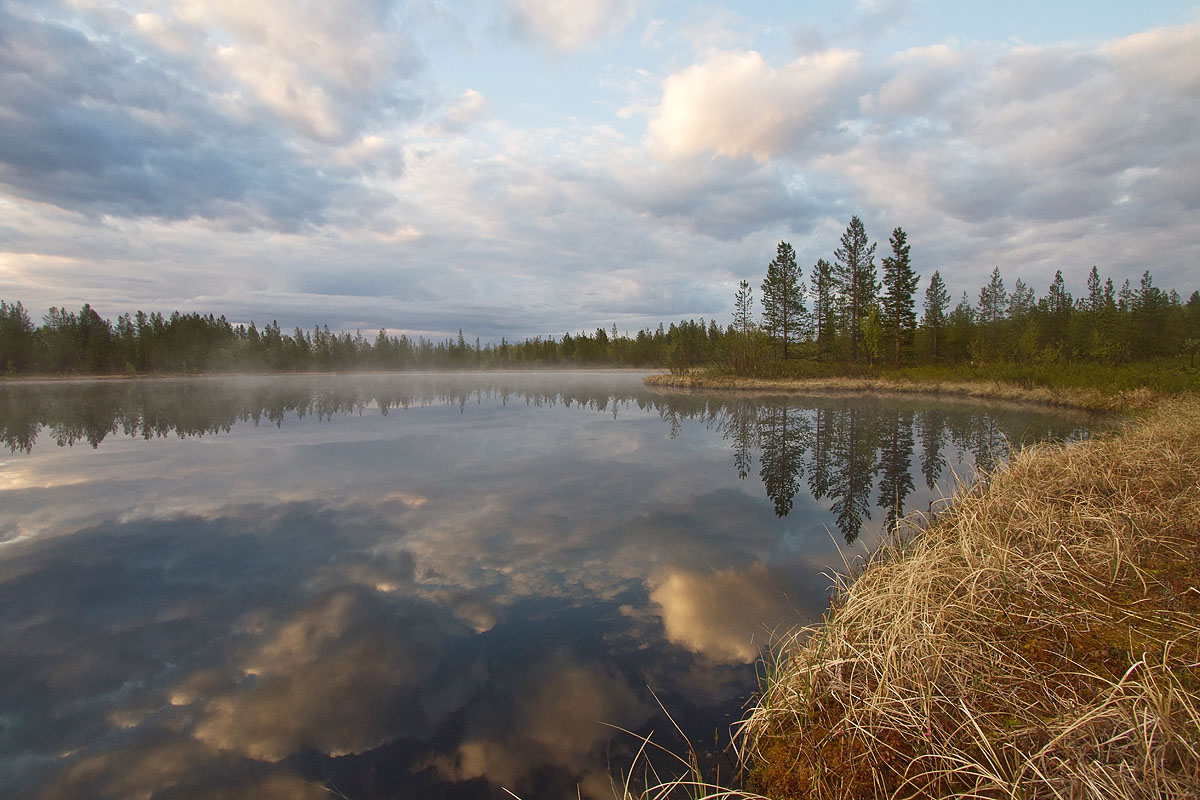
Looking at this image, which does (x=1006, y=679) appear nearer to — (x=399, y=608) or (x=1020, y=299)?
(x=399, y=608)

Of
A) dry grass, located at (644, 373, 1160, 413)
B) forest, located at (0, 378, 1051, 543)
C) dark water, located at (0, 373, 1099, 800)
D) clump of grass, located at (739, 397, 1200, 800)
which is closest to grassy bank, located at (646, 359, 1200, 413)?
dry grass, located at (644, 373, 1160, 413)

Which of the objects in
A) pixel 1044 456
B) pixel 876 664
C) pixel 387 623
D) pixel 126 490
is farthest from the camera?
pixel 126 490

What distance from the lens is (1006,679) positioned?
3.13 m

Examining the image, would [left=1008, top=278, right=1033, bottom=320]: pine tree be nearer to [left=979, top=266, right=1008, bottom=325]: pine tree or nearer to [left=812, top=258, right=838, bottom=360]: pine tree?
[left=979, top=266, right=1008, bottom=325]: pine tree

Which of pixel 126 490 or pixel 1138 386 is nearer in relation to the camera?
pixel 126 490

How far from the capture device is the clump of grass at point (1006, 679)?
89.4 inches

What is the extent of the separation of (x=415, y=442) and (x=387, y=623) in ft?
40.1

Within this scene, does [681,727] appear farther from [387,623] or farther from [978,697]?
[387,623]

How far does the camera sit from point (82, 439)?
1750 centimetres

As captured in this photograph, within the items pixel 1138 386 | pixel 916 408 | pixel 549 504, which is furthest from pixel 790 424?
pixel 1138 386

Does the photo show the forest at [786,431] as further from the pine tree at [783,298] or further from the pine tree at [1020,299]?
the pine tree at [1020,299]

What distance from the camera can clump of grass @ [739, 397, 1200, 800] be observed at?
2.27m

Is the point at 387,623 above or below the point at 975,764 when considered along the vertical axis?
below

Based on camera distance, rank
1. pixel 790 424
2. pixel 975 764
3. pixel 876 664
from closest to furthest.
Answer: pixel 975 764 → pixel 876 664 → pixel 790 424
